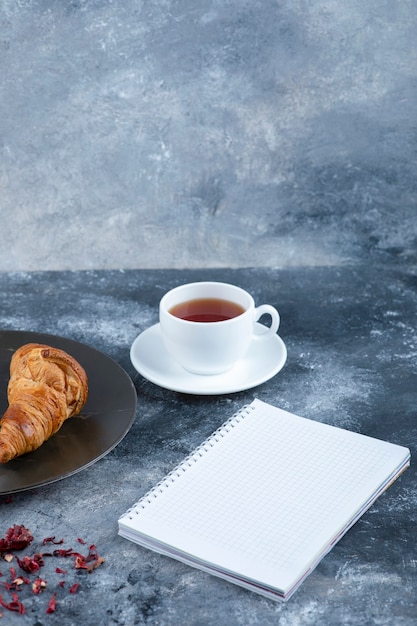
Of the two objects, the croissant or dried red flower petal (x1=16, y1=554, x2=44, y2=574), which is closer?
dried red flower petal (x1=16, y1=554, x2=44, y2=574)

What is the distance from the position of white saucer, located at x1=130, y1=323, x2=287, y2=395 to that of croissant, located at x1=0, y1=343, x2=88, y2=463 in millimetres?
152

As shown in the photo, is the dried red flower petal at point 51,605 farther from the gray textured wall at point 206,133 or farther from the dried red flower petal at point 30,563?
the gray textured wall at point 206,133

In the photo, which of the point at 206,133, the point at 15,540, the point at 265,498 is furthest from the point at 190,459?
the point at 206,133

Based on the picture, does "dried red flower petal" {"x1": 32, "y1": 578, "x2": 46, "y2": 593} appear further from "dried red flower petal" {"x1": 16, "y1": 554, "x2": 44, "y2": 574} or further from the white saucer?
the white saucer

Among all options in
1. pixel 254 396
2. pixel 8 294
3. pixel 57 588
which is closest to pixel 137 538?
pixel 57 588

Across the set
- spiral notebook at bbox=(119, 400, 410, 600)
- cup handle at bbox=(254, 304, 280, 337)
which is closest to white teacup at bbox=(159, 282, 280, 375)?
cup handle at bbox=(254, 304, 280, 337)

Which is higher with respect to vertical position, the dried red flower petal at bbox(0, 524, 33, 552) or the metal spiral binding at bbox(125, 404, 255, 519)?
the dried red flower petal at bbox(0, 524, 33, 552)

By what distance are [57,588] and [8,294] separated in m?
0.84

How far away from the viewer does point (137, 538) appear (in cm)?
109

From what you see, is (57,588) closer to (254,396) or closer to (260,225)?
(254,396)

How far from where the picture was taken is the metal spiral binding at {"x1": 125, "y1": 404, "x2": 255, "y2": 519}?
113 centimetres

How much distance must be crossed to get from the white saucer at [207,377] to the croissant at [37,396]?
0.15 metres

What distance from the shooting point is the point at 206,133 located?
5.94ft

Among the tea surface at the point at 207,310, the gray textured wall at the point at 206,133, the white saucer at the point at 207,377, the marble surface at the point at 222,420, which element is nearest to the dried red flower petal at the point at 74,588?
the marble surface at the point at 222,420
